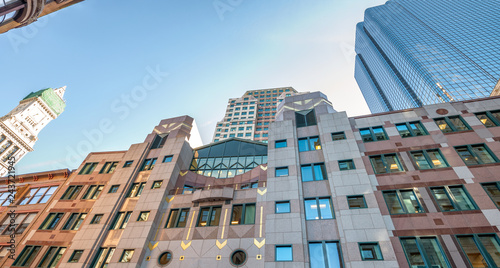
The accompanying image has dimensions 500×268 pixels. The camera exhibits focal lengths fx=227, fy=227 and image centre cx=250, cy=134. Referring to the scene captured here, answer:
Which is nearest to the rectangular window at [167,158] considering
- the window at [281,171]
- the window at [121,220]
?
the window at [121,220]

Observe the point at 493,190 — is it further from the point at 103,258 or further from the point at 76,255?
the point at 76,255

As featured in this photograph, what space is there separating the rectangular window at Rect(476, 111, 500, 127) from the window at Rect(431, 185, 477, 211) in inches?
344

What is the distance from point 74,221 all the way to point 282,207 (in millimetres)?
24672

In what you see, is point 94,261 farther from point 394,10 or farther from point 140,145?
point 394,10

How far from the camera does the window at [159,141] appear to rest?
33406 millimetres

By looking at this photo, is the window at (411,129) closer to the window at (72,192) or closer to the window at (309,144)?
the window at (309,144)

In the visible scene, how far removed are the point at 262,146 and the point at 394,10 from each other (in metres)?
198

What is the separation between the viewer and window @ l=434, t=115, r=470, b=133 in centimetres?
2234

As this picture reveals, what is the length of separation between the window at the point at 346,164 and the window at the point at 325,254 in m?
7.00

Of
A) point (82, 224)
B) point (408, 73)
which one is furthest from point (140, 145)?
point (408, 73)

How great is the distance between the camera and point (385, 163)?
21656 mm

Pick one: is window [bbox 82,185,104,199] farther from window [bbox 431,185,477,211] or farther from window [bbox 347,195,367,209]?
window [bbox 431,185,477,211]

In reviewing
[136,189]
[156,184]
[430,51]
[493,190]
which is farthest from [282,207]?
[430,51]

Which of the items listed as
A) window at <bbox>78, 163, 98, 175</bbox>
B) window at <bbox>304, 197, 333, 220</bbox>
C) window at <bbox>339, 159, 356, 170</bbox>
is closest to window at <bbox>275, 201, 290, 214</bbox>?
window at <bbox>304, 197, 333, 220</bbox>
